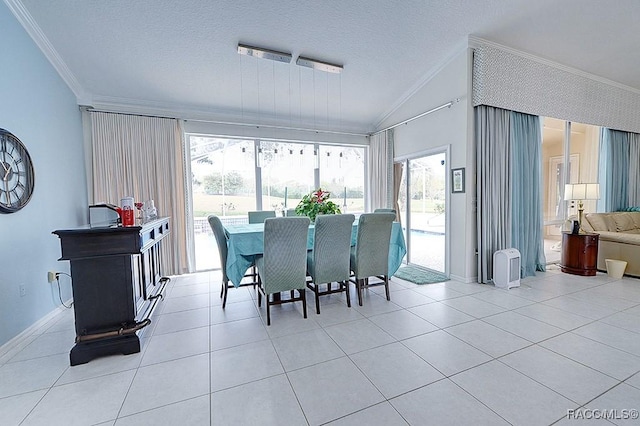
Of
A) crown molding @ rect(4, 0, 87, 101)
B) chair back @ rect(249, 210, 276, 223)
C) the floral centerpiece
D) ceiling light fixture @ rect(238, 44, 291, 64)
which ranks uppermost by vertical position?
ceiling light fixture @ rect(238, 44, 291, 64)

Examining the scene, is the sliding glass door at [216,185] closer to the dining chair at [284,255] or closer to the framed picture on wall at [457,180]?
the dining chair at [284,255]

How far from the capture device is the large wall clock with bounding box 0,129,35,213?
228 centimetres

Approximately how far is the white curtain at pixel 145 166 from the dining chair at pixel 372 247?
302cm

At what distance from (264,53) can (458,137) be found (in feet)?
9.39

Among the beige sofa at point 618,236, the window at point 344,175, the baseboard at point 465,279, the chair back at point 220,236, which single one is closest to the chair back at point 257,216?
the chair back at point 220,236

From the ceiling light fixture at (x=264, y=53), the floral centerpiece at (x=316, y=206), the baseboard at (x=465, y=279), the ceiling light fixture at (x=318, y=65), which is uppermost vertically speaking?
the ceiling light fixture at (x=318, y=65)

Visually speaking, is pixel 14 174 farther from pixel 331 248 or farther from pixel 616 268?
pixel 616 268

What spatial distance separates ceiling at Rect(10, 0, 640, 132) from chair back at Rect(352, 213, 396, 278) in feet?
7.54

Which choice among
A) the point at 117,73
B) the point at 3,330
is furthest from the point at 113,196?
the point at 3,330

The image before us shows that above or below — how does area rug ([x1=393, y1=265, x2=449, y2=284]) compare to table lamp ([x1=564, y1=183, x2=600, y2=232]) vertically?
below

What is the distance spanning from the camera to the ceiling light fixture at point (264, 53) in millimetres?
3287

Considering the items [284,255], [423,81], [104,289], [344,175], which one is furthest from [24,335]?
[423,81]

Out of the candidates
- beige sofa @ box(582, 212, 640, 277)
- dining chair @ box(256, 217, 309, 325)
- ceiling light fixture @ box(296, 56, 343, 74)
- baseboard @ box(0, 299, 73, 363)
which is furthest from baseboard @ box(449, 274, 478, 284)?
baseboard @ box(0, 299, 73, 363)

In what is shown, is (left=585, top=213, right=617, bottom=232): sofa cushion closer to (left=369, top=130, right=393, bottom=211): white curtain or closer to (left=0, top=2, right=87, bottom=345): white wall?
(left=369, top=130, right=393, bottom=211): white curtain
